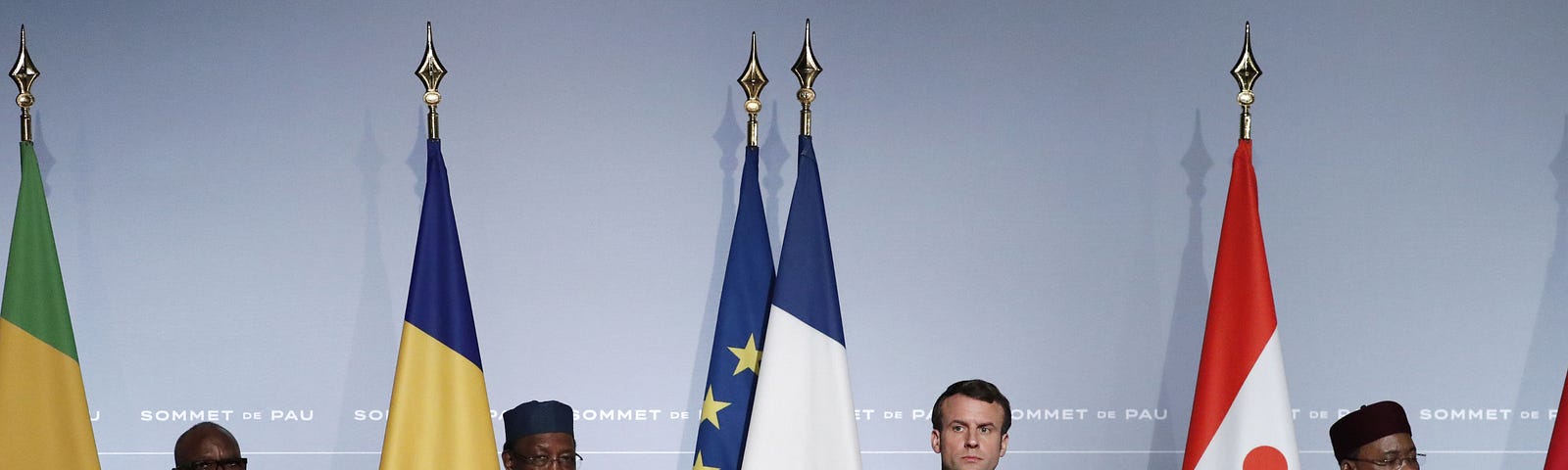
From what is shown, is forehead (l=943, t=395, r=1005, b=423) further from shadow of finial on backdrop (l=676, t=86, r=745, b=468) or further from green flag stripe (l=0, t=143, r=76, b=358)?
green flag stripe (l=0, t=143, r=76, b=358)

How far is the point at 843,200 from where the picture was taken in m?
3.23

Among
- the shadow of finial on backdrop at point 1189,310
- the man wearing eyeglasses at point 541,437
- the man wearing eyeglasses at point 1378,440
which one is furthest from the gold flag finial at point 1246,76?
the man wearing eyeglasses at point 541,437

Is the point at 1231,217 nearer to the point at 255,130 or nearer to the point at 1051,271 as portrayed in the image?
the point at 1051,271

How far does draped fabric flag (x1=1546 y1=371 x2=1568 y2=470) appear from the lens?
2875 mm

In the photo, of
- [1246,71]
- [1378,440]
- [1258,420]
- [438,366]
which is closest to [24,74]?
[438,366]

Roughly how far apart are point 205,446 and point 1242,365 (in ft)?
7.03

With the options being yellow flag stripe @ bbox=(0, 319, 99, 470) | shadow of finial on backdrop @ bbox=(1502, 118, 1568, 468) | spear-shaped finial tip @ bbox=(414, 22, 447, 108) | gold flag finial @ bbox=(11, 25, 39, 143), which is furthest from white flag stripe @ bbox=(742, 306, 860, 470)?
gold flag finial @ bbox=(11, 25, 39, 143)

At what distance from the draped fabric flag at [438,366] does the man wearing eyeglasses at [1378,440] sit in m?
1.75

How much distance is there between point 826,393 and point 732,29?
892 millimetres

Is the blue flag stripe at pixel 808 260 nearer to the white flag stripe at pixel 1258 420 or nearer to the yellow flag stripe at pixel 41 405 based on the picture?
the white flag stripe at pixel 1258 420

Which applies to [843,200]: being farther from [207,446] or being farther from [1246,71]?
[207,446]

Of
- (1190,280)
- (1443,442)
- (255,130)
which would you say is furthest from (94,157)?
(1443,442)

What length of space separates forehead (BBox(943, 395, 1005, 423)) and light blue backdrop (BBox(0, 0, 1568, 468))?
0.41m

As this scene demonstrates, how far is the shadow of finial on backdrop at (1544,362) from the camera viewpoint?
10.3 feet
